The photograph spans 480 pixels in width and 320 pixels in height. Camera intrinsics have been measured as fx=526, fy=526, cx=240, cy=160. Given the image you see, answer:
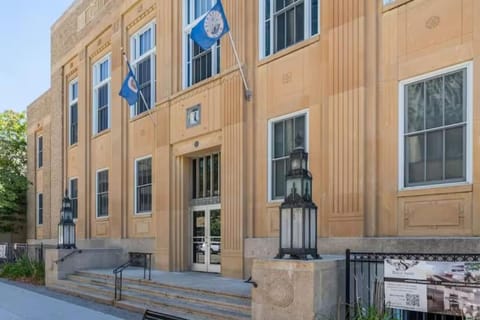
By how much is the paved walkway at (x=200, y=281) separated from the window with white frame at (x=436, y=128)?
156 inches

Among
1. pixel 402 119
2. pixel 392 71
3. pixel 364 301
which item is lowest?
pixel 364 301

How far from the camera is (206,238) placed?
50.2 ft

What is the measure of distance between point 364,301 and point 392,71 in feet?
13.6

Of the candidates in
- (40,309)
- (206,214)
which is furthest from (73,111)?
(40,309)

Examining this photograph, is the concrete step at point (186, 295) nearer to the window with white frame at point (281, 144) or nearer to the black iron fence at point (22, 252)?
the window with white frame at point (281, 144)

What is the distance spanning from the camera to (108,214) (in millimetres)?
20609

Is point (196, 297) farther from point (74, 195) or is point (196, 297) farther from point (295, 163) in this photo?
point (74, 195)

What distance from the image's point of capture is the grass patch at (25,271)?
60.9 feet

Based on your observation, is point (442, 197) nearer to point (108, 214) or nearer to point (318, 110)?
point (318, 110)

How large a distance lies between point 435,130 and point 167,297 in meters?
6.66

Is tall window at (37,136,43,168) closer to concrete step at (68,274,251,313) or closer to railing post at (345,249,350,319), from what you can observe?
concrete step at (68,274,251,313)

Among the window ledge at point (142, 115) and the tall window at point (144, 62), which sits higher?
the tall window at point (144, 62)

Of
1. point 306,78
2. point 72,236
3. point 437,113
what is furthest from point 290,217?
point 72,236

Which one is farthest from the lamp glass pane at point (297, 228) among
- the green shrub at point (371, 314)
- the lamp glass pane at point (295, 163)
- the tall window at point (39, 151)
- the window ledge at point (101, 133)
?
the tall window at point (39, 151)
